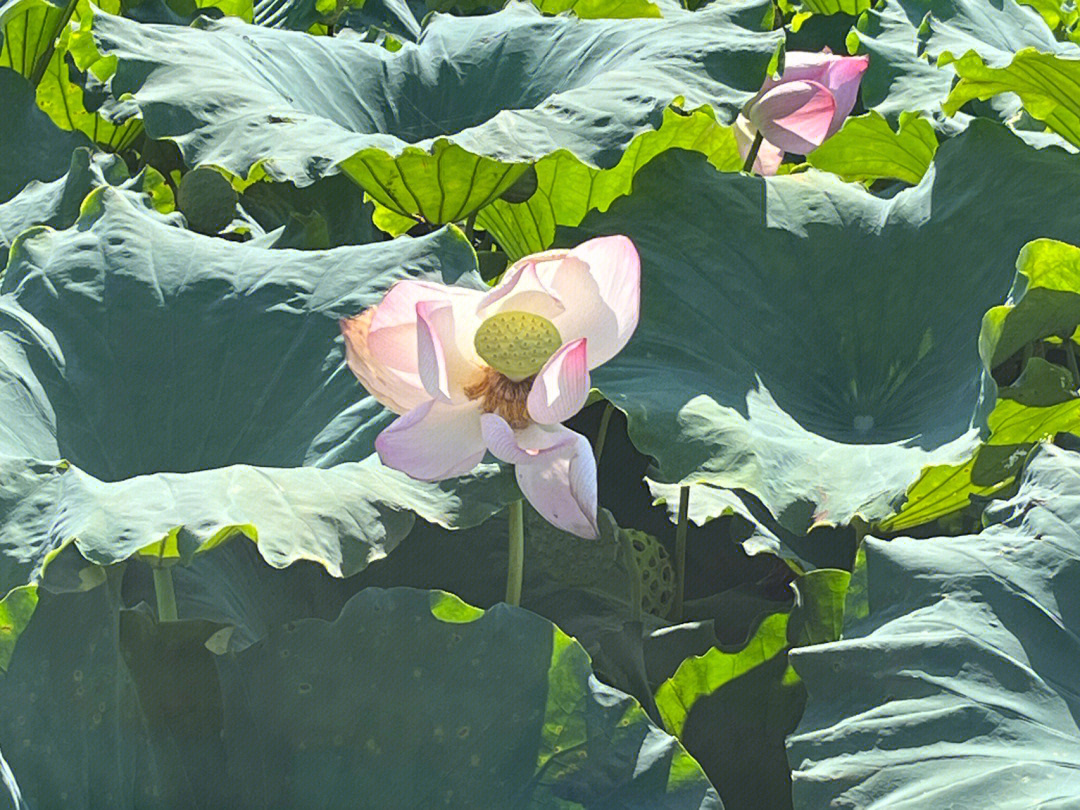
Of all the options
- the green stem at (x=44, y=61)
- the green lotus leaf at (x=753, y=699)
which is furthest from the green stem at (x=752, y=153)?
the green stem at (x=44, y=61)

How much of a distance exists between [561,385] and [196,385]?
0.35 metres

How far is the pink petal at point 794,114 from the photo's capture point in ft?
4.06

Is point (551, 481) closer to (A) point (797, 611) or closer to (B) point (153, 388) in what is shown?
(A) point (797, 611)

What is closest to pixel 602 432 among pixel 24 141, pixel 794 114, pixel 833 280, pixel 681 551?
pixel 681 551

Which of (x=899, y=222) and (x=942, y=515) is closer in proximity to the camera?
(x=942, y=515)

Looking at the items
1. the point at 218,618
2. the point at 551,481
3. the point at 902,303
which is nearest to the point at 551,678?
the point at 551,481

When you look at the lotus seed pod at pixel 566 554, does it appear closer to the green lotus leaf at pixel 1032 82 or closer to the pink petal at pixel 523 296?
the pink petal at pixel 523 296

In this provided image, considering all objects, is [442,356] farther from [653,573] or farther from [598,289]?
[653,573]

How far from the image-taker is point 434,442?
0.78 m

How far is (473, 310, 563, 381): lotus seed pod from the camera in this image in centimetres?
80

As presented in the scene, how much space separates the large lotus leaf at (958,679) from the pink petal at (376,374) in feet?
0.86

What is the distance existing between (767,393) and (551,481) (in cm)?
37

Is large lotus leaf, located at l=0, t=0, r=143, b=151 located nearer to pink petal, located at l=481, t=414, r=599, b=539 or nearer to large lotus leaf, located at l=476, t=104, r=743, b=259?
large lotus leaf, located at l=476, t=104, r=743, b=259

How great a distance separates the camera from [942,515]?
111 centimetres
